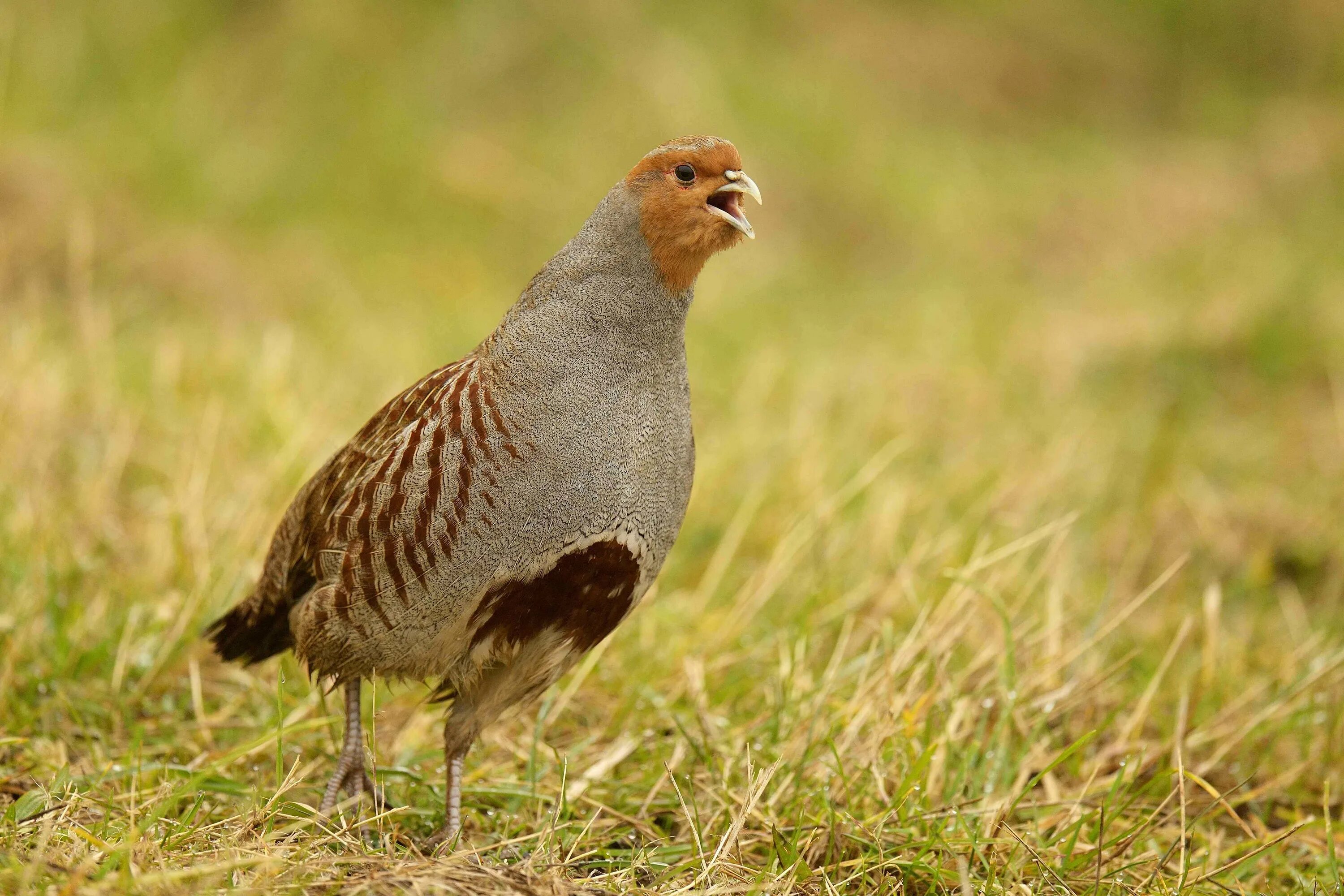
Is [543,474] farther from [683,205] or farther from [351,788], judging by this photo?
[351,788]

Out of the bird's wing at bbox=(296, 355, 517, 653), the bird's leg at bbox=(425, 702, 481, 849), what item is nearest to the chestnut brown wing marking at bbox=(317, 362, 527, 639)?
the bird's wing at bbox=(296, 355, 517, 653)

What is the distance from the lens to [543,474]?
2.01m

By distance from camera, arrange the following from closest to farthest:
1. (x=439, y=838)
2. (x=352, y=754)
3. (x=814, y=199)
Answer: (x=439, y=838) < (x=352, y=754) < (x=814, y=199)

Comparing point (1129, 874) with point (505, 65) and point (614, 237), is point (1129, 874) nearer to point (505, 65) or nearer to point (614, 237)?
point (614, 237)

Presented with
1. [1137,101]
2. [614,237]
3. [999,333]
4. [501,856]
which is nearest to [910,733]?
[501,856]

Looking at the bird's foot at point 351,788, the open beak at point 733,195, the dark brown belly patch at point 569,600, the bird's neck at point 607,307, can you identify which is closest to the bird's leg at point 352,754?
the bird's foot at point 351,788

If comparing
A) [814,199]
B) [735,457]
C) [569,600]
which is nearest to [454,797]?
[569,600]

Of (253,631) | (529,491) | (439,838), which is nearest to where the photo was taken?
(529,491)

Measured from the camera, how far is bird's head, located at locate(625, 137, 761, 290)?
211 centimetres

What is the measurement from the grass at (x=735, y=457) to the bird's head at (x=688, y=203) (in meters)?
0.95

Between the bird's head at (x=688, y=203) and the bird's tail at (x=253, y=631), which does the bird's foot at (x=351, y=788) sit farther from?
the bird's head at (x=688, y=203)

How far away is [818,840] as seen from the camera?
2.26 m

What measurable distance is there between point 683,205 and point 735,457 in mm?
2321

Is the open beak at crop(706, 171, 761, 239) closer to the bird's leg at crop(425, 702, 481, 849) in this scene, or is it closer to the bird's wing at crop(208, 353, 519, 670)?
the bird's wing at crop(208, 353, 519, 670)
